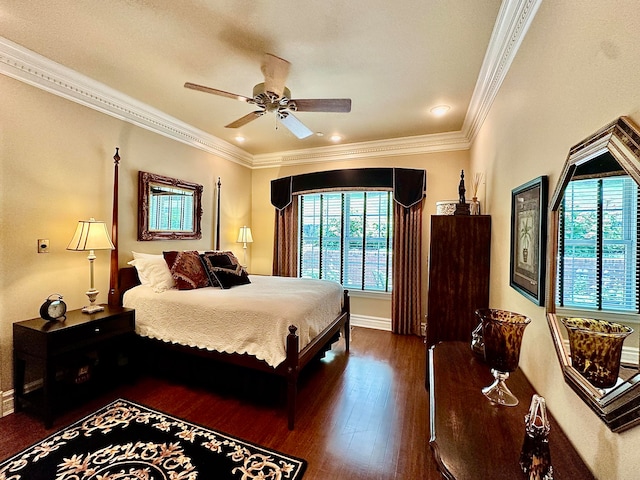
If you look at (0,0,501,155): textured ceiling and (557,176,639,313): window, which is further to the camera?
(0,0,501,155): textured ceiling

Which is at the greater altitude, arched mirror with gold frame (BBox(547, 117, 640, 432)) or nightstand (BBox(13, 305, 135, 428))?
arched mirror with gold frame (BBox(547, 117, 640, 432))

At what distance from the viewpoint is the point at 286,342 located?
7.27ft

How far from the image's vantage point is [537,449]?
0.81 metres

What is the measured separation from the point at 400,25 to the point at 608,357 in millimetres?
2149

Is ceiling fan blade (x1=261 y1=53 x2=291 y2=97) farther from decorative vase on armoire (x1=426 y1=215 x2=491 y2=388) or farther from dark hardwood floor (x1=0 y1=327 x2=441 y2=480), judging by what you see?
dark hardwood floor (x1=0 y1=327 x2=441 y2=480)

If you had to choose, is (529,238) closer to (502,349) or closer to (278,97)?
(502,349)

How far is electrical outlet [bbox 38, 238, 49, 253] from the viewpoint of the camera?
2479mm

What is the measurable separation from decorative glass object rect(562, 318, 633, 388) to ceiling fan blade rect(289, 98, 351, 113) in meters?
2.03

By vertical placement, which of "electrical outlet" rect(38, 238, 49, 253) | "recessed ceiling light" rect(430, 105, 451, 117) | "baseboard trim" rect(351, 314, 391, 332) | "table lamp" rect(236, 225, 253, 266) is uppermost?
"recessed ceiling light" rect(430, 105, 451, 117)

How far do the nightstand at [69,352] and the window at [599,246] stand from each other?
3120 mm

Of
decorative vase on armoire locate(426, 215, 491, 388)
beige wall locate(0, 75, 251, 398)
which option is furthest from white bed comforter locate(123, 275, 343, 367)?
decorative vase on armoire locate(426, 215, 491, 388)

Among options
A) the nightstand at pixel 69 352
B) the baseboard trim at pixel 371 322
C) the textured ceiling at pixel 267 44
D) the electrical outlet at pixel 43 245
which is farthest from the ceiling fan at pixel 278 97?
the baseboard trim at pixel 371 322

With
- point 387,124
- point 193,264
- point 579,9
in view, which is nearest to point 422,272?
point 387,124

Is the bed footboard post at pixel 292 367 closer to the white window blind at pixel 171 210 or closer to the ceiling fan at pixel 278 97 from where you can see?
the ceiling fan at pixel 278 97
